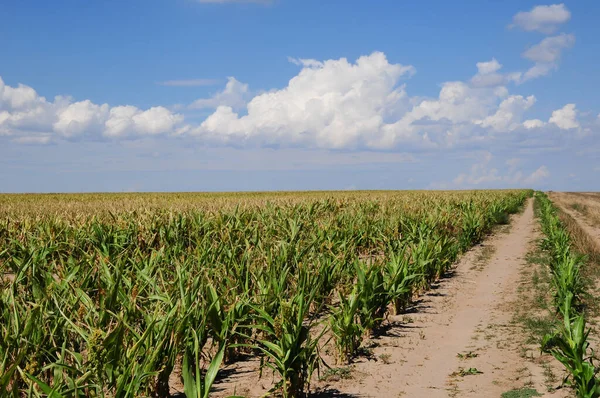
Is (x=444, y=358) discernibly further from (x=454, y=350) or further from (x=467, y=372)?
(x=467, y=372)

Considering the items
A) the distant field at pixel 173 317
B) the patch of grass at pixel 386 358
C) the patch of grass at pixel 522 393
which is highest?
the distant field at pixel 173 317

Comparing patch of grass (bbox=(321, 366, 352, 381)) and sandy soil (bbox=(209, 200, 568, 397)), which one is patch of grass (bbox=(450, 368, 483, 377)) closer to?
sandy soil (bbox=(209, 200, 568, 397))

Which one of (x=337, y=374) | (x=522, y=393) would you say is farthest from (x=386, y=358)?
(x=522, y=393)

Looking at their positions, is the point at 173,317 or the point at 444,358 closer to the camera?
the point at 173,317

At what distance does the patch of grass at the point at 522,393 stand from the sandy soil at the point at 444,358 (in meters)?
0.08

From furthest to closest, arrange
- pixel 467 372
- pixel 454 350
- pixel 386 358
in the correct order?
pixel 454 350 < pixel 386 358 < pixel 467 372

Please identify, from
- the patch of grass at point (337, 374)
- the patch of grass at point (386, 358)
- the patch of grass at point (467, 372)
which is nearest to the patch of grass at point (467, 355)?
the patch of grass at point (467, 372)

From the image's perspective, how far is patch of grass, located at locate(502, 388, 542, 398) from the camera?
511 cm

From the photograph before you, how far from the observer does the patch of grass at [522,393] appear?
5113mm

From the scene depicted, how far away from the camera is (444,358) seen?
6293 millimetres

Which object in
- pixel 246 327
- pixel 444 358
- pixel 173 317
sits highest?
pixel 173 317

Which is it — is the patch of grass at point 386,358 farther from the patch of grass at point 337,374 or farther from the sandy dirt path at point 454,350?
the patch of grass at point 337,374

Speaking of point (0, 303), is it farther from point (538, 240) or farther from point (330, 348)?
point (538, 240)

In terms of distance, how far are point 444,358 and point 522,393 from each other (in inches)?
47.6
